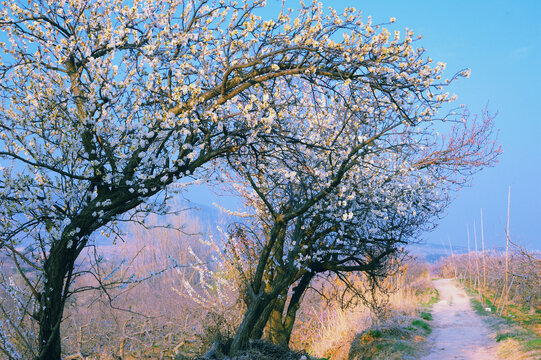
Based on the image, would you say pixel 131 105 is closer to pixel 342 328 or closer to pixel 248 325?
pixel 248 325

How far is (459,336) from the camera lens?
13.2 m

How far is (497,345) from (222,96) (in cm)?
981

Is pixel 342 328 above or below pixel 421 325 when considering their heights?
above

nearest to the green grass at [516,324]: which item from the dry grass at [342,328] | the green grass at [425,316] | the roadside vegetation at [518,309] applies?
the roadside vegetation at [518,309]

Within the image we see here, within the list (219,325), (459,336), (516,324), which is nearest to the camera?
(219,325)

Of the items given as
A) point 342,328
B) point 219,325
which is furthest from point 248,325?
point 342,328

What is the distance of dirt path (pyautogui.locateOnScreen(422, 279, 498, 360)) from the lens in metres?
10.5

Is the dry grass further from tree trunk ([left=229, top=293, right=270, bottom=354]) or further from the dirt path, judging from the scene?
tree trunk ([left=229, top=293, right=270, bottom=354])

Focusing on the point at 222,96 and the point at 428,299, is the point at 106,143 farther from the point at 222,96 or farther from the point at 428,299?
the point at 428,299

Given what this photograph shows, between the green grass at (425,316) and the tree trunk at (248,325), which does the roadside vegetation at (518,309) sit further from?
the tree trunk at (248,325)

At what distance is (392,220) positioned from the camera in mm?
10352

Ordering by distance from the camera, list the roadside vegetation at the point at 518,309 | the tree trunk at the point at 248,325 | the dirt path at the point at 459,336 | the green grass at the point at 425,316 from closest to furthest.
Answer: the tree trunk at the point at 248,325 < the roadside vegetation at the point at 518,309 < the dirt path at the point at 459,336 < the green grass at the point at 425,316

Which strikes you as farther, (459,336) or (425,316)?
(425,316)

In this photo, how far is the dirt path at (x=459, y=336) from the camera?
34.6 ft
